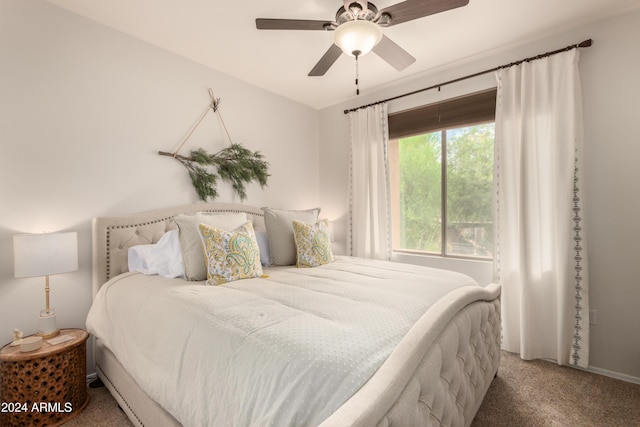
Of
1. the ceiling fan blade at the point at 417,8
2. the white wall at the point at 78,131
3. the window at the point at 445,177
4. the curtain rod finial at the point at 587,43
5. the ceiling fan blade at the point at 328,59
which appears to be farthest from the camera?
the window at the point at 445,177

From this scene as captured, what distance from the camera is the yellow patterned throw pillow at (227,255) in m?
1.84

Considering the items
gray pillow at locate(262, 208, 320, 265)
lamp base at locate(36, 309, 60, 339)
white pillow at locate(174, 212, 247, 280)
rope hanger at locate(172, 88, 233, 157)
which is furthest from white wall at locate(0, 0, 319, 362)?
gray pillow at locate(262, 208, 320, 265)

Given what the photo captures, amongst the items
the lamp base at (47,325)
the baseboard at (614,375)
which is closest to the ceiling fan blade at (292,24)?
the lamp base at (47,325)

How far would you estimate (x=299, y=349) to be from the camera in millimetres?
951

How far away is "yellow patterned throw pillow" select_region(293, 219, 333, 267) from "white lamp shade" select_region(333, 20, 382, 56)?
1.36m

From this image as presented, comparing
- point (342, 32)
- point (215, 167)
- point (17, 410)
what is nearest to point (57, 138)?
point (215, 167)

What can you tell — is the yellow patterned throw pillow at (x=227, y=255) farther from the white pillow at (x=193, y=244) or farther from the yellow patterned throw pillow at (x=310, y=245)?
the yellow patterned throw pillow at (x=310, y=245)

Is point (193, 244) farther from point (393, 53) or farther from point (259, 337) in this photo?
point (393, 53)

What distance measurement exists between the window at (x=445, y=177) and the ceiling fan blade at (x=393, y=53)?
1107mm

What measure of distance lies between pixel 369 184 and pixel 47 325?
9.67 ft

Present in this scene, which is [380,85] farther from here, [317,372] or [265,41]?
[317,372]

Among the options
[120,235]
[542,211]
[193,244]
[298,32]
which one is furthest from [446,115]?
[120,235]

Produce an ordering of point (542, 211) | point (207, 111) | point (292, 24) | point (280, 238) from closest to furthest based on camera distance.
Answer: point (292, 24), point (542, 211), point (280, 238), point (207, 111)

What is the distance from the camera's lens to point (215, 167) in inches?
113
